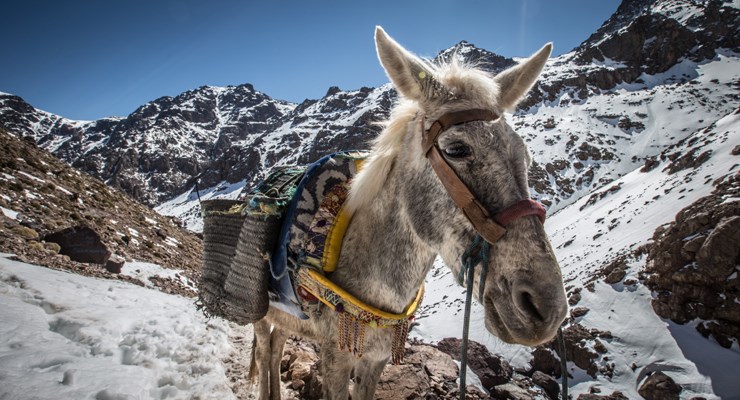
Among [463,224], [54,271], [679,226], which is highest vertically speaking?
[679,226]

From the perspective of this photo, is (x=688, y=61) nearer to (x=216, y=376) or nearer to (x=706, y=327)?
(x=706, y=327)

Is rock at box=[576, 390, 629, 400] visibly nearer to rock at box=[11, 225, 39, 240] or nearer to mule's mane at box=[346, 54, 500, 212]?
mule's mane at box=[346, 54, 500, 212]

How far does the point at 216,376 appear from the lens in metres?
4.73

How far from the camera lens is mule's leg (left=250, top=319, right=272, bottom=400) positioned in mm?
4316

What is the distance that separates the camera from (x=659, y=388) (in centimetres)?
898

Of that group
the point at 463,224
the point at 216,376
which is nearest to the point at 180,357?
the point at 216,376

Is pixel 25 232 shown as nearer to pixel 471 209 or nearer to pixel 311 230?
pixel 311 230

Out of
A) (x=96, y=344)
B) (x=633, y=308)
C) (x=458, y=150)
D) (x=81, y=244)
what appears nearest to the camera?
(x=458, y=150)

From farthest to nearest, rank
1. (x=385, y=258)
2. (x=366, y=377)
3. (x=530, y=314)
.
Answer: (x=366, y=377), (x=385, y=258), (x=530, y=314)

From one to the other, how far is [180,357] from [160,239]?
1353 cm

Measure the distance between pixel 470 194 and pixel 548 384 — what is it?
10679mm

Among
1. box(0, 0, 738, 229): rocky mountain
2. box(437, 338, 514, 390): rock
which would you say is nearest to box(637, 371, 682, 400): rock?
box(437, 338, 514, 390): rock

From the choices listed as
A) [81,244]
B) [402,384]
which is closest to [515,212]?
[402,384]

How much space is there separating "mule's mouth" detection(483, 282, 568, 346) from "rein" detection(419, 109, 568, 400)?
148 mm
